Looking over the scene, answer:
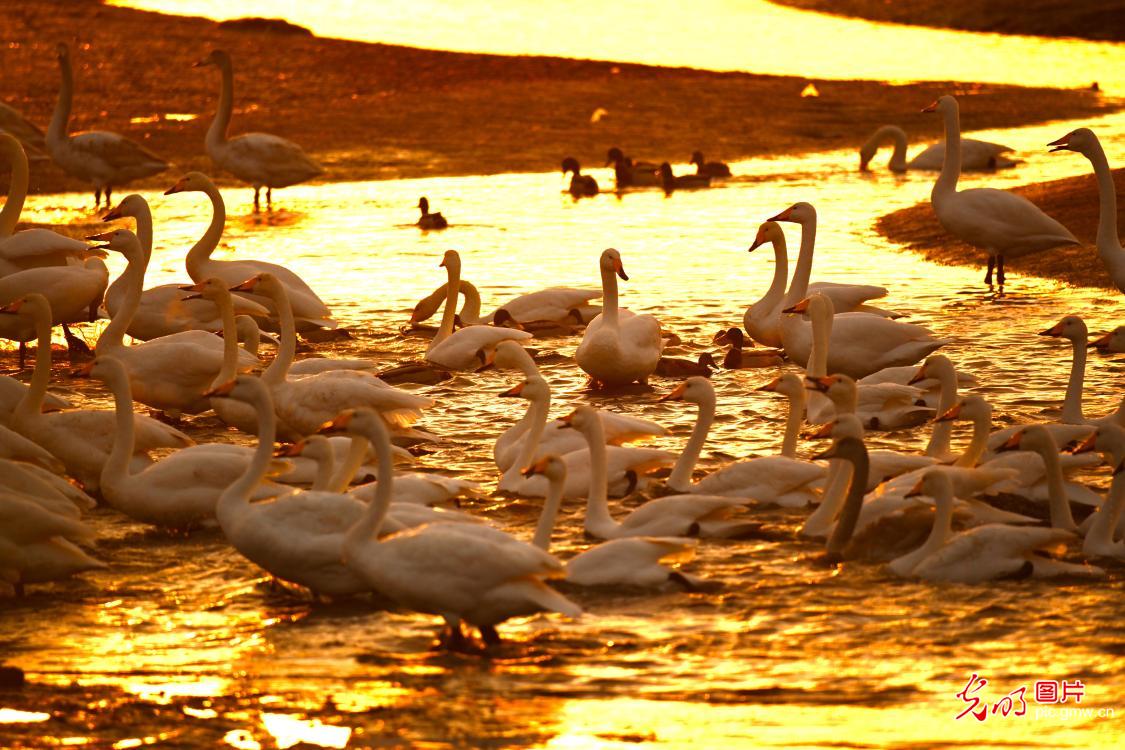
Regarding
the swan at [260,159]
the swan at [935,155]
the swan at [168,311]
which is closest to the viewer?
the swan at [168,311]

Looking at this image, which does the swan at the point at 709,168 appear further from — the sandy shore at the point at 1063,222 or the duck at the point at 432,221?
the duck at the point at 432,221

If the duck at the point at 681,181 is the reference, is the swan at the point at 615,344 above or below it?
below

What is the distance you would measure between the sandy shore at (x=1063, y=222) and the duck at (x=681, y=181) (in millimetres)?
3350

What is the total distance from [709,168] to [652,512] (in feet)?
52.0

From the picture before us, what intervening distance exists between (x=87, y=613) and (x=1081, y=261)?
1178 cm

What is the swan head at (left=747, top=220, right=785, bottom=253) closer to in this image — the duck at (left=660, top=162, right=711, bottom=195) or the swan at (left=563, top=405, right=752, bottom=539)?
the swan at (left=563, top=405, right=752, bottom=539)

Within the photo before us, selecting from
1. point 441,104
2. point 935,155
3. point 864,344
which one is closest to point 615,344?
point 864,344

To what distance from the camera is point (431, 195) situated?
23.6m

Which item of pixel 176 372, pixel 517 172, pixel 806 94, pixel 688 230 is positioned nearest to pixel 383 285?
pixel 688 230

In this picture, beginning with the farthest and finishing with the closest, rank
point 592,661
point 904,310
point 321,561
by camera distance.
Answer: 1. point 904,310
2. point 321,561
3. point 592,661

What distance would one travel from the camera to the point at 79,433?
10.0 m

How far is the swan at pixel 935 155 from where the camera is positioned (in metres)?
24.5

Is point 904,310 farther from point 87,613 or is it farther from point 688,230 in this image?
point 87,613

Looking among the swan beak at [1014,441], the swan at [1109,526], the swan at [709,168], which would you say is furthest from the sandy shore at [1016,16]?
the swan at [1109,526]
